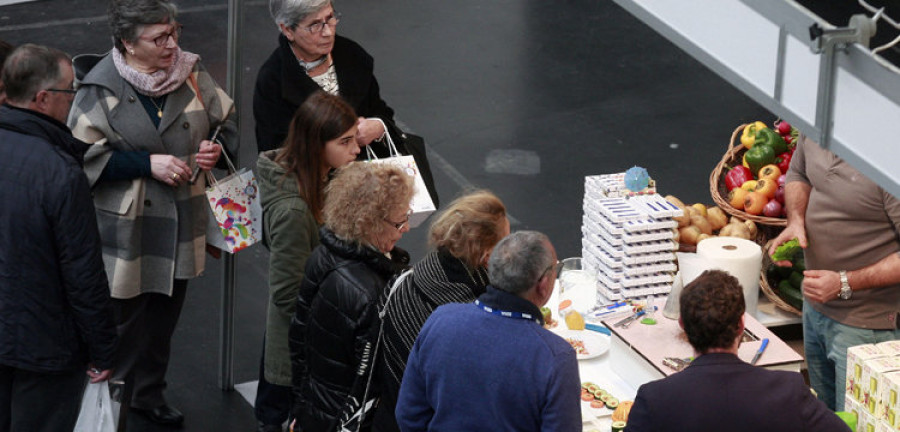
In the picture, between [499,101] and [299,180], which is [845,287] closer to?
[299,180]

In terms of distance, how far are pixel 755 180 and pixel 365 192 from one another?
7.28ft

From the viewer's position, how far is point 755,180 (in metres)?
5.42

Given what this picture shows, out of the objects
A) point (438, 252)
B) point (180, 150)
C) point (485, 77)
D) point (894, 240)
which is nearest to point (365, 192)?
point (438, 252)

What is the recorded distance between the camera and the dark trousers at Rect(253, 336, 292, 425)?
515cm

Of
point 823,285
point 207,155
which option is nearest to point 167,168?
point 207,155

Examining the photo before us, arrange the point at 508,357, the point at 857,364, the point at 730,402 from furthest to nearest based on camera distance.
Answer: the point at 857,364, the point at 508,357, the point at 730,402

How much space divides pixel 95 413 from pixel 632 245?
213 centimetres

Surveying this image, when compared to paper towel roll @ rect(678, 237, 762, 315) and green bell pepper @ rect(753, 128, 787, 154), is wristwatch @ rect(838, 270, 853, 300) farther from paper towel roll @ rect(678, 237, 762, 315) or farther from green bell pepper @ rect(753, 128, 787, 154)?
green bell pepper @ rect(753, 128, 787, 154)

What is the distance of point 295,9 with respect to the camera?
16.3 ft

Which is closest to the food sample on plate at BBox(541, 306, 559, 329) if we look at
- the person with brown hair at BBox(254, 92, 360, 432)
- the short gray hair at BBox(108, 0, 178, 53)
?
the person with brown hair at BBox(254, 92, 360, 432)

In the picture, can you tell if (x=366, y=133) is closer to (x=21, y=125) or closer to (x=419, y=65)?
(x=21, y=125)

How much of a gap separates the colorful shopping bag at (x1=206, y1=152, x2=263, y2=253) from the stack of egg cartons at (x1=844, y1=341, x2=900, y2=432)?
2.60 meters

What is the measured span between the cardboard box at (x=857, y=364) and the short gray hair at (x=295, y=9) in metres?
2.56

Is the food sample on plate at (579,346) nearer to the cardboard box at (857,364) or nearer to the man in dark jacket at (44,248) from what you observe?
the cardboard box at (857,364)
